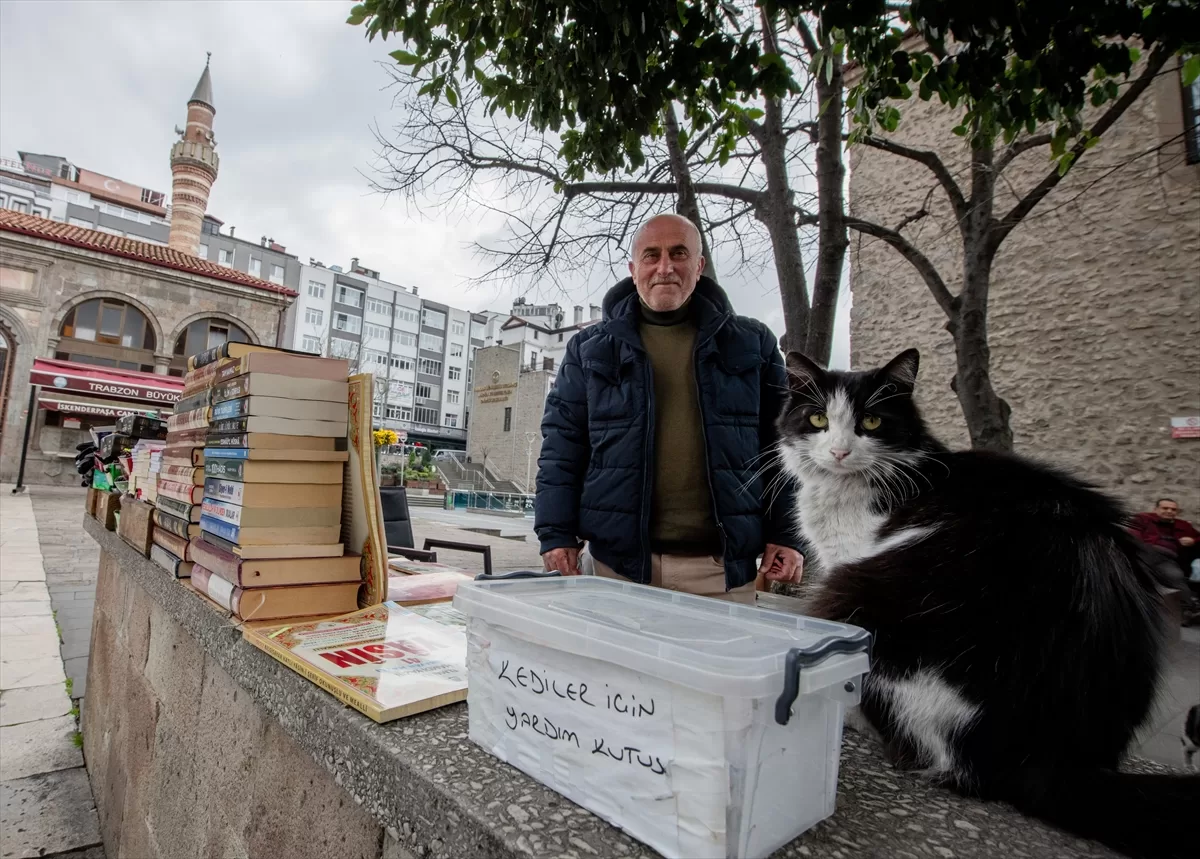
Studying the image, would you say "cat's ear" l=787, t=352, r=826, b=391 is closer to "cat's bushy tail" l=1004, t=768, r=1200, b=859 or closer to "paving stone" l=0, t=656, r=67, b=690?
"cat's bushy tail" l=1004, t=768, r=1200, b=859

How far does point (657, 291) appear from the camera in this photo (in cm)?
205

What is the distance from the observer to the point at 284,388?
1.46 meters

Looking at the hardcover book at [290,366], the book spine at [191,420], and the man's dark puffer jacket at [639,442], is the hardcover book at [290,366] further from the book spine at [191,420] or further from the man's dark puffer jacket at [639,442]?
the man's dark puffer jacket at [639,442]

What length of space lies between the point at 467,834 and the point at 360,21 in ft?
10.3

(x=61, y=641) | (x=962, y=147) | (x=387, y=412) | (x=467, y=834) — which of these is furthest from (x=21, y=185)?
(x=467, y=834)

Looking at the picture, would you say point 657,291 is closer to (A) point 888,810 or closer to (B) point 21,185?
(A) point 888,810

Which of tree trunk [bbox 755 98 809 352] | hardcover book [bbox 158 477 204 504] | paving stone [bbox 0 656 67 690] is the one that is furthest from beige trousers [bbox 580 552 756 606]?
paving stone [bbox 0 656 67 690]

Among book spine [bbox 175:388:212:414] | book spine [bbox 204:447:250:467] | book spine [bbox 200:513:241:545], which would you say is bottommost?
book spine [bbox 200:513:241:545]

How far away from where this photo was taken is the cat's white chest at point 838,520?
3.84ft

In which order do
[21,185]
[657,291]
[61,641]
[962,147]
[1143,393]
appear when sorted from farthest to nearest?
[21,185], [962,147], [1143,393], [61,641], [657,291]

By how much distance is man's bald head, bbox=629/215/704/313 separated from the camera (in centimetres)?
Result: 201

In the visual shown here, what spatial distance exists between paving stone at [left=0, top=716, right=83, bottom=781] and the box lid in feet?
11.5

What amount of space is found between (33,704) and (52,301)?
20310 millimetres

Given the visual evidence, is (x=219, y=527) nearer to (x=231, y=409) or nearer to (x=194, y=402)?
(x=231, y=409)
